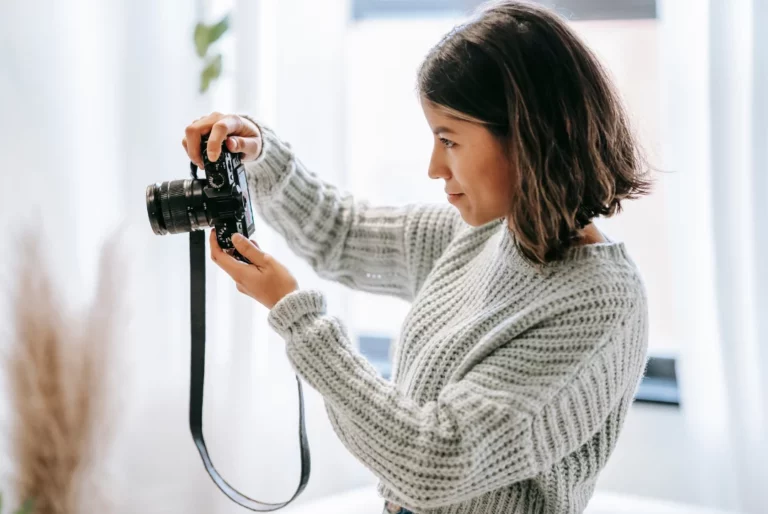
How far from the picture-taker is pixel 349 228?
1.13 meters

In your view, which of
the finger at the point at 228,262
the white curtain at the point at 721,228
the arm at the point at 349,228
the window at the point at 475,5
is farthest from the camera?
the window at the point at 475,5

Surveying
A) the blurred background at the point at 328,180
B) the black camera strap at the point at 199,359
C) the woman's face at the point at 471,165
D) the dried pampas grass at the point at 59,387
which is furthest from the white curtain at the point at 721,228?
the dried pampas grass at the point at 59,387

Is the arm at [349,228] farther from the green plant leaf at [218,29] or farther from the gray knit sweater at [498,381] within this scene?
the green plant leaf at [218,29]

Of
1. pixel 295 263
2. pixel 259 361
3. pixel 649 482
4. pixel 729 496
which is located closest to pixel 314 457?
pixel 259 361

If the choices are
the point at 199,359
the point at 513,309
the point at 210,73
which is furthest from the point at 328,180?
the point at 513,309

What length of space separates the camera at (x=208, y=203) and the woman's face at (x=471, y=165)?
242mm

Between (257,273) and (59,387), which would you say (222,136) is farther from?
(59,387)

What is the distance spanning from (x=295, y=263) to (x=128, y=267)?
32 cm

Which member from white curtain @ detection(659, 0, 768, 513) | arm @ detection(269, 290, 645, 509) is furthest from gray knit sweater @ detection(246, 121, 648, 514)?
white curtain @ detection(659, 0, 768, 513)

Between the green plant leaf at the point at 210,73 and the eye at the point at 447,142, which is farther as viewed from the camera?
the green plant leaf at the point at 210,73

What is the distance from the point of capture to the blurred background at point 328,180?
1.25m

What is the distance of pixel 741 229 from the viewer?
1.25 m

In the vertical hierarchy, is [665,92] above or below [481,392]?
above

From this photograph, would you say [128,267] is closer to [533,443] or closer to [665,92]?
[533,443]
